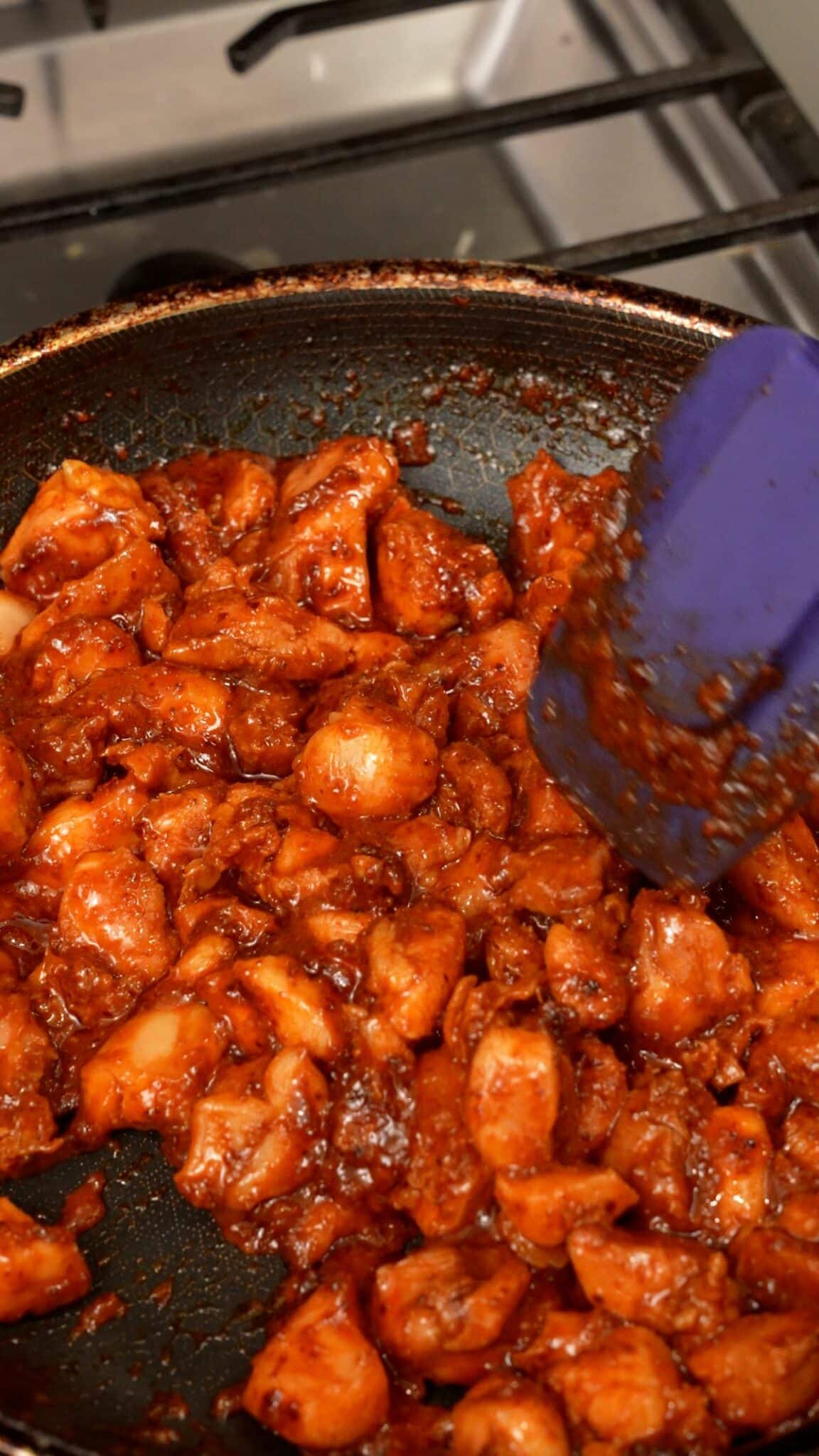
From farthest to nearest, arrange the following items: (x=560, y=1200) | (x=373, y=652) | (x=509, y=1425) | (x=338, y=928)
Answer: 1. (x=373, y=652)
2. (x=338, y=928)
3. (x=560, y=1200)
4. (x=509, y=1425)

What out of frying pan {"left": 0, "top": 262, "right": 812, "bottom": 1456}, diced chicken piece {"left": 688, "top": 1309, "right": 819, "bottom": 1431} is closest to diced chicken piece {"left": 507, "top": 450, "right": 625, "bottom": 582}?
frying pan {"left": 0, "top": 262, "right": 812, "bottom": 1456}

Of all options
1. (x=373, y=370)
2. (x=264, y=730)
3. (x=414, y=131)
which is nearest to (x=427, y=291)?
(x=373, y=370)

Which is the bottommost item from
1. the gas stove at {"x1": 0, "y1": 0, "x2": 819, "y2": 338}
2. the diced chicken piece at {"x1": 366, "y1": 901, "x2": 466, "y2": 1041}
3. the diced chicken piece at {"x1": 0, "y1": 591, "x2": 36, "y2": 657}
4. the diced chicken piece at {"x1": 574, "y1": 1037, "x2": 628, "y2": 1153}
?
the diced chicken piece at {"x1": 574, "y1": 1037, "x2": 628, "y2": 1153}

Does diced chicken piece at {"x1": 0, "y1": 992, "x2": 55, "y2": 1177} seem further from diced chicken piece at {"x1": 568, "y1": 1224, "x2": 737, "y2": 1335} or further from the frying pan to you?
the frying pan

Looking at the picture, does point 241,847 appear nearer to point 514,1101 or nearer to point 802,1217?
point 514,1101

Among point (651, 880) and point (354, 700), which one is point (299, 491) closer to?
point (354, 700)

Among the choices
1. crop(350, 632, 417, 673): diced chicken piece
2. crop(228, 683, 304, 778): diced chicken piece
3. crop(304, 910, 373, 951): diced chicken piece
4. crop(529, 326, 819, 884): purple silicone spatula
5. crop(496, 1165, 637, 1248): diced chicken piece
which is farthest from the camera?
crop(350, 632, 417, 673): diced chicken piece

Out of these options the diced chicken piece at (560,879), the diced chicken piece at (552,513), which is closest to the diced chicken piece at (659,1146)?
the diced chicken piece at (560,879)
